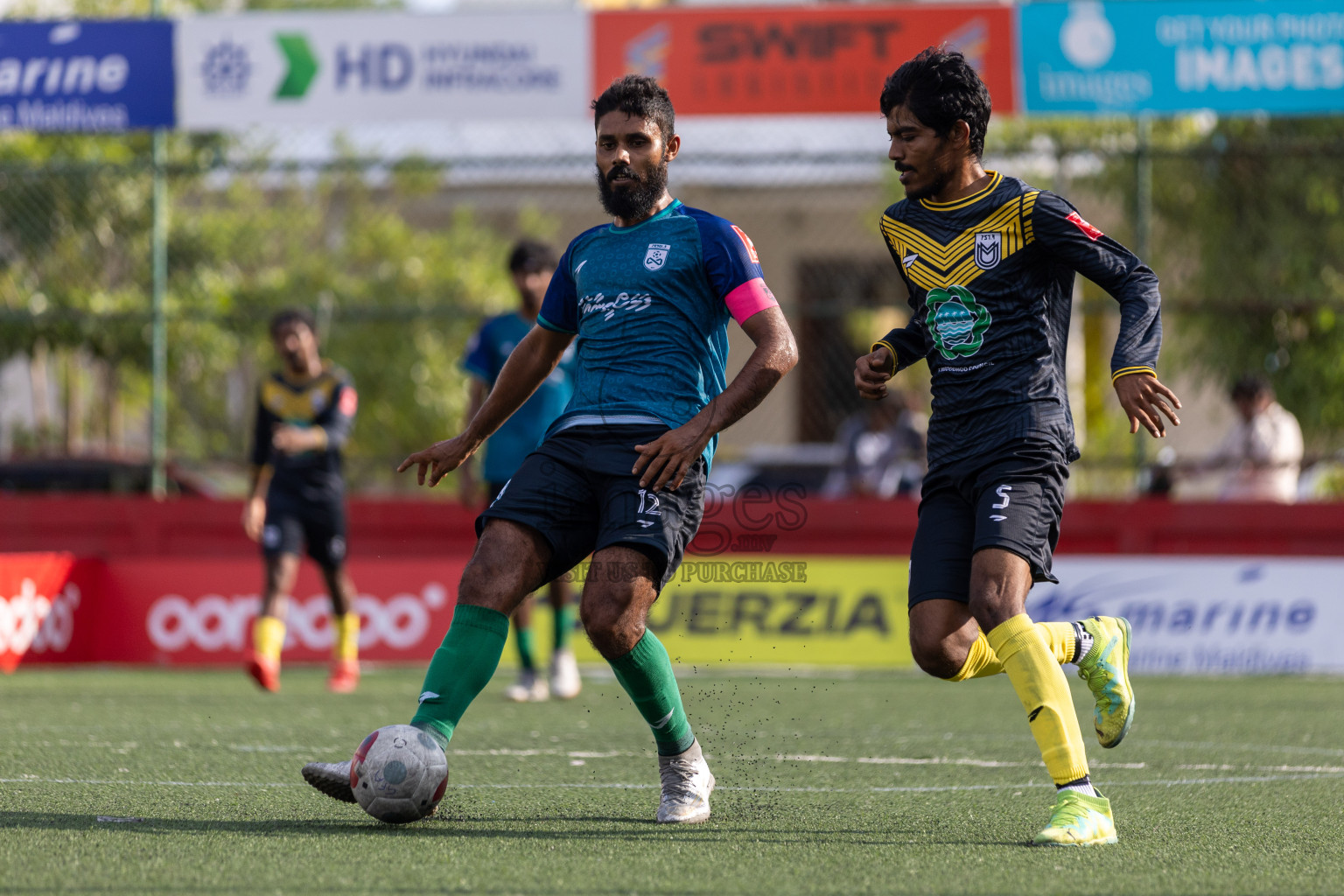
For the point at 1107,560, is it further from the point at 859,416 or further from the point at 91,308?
the point at 91,308

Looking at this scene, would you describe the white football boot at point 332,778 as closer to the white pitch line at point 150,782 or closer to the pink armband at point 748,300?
the white pitch line at point 150,782

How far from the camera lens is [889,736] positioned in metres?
7.09

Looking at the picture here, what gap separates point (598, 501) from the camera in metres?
4.55

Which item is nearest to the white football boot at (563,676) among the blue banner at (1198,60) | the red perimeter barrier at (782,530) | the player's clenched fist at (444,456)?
the red perimeter barrier at (782,530)

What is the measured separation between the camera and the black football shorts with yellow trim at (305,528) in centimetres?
927

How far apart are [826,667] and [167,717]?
4935 millimetres

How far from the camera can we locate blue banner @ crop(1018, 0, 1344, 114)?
1123 cm

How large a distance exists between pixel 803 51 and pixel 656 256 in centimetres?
717

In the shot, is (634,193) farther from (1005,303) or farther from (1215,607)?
(1215,607)

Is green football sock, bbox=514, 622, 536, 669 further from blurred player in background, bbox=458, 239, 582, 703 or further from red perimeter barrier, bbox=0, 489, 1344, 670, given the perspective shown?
red perimeter barrier, bbox=0, 489, 1344, 670

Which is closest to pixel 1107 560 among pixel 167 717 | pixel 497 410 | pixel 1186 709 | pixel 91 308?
pixel 1186 709

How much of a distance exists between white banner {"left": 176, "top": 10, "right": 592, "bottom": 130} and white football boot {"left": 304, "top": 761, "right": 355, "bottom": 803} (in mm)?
7806

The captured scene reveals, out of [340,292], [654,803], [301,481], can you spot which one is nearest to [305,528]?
[301,481]

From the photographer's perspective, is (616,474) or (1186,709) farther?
(1186,709)
